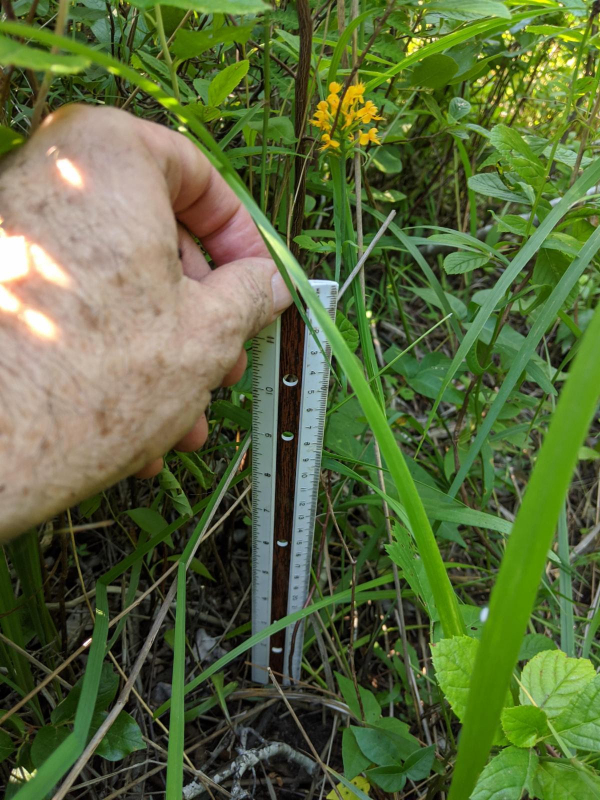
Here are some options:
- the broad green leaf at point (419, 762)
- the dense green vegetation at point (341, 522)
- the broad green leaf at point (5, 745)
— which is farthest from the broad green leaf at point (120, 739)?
the broad green leaf at point (419, 762)

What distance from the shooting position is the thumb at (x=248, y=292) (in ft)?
2.67

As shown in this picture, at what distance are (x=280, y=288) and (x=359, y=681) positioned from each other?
36.6 inches

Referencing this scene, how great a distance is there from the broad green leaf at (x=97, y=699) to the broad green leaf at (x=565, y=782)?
0.71 metres

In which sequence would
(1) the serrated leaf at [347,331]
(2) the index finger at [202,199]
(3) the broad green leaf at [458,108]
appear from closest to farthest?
(2) the index finger at [202,199]
(1) the serrated leaf at [347,331]
(3) the broad green leaf at [458,108]

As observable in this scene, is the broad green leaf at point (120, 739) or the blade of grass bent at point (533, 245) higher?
the blade of grass bent at point (533, 245)

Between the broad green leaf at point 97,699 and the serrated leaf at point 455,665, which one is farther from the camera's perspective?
the broad green leaf at point 97,699

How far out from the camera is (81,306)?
691mm

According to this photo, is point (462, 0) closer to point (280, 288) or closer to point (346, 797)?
point (280, 288)

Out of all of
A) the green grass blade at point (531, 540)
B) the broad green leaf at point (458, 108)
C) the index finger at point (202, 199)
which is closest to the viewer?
the green grass blade at point (531, 540)

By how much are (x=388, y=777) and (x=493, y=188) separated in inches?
43.2

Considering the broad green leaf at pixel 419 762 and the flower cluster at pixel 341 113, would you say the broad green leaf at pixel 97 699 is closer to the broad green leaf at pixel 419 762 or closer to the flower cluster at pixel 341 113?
the broad green leaf at pixel 419 762

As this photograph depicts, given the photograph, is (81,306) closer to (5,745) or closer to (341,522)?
(5,745)

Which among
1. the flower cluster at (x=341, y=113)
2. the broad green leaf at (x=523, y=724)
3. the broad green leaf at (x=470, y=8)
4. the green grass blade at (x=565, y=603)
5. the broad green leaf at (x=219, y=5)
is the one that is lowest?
the green grass blade at (x=565, y=603)

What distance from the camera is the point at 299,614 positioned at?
0.99 m
